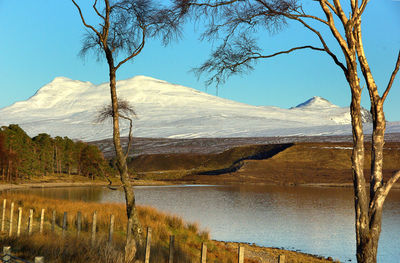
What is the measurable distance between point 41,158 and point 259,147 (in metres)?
67.3

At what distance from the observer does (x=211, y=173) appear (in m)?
114

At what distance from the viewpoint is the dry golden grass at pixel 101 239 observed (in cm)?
1215

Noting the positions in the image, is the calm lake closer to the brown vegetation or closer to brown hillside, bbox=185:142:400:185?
brown hillside, bbox=185:142:400:185

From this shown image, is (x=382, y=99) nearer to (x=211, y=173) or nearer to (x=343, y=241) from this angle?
(x=343, y=241)

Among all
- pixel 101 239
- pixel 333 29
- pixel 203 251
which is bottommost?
pixel 101 239

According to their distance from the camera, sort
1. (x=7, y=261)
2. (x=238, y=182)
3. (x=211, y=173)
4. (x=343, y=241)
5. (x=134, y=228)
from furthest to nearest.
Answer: (x=211, y=173)
(x=238, y=182)
(x=343, y=241)
(x=134, y=228)
(x=7, y=261)

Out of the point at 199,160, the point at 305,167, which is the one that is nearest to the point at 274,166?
the point at 305,167

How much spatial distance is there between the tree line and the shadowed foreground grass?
119 ft

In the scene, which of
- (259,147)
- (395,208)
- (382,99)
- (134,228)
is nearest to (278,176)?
(259,147)

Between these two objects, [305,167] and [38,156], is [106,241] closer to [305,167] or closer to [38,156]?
[38,156]

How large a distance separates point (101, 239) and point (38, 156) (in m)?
74.5

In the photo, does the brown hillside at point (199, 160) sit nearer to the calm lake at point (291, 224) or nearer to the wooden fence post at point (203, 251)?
the calm lake at point (291, 224)

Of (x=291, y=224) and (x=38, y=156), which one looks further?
(x=38, y=156)

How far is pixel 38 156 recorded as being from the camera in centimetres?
8644
